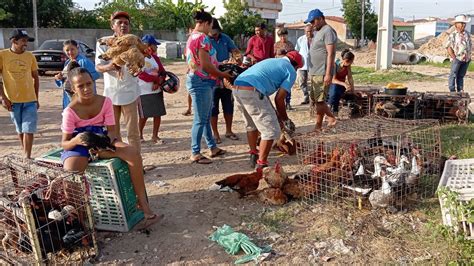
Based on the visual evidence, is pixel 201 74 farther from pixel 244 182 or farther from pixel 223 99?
pixel 244 182

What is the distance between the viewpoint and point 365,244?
3650 millimetres

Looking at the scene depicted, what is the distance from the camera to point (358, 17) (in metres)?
41.2

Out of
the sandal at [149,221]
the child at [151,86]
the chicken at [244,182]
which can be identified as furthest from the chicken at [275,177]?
the child at [151,86]

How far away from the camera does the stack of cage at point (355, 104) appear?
7.93m

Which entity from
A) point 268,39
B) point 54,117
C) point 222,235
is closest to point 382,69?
point 268,39

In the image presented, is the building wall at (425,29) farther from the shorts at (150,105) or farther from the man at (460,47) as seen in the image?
the shorts at (150,105)

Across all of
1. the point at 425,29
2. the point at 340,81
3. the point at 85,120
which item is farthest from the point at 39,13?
the point at 425,29

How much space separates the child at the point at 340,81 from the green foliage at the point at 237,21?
2522 centimetres

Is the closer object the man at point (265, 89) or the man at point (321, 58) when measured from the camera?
the man at point (265, 89)

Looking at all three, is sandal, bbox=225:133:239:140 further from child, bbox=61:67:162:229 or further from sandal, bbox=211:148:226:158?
child, bbox=61:67:162:229

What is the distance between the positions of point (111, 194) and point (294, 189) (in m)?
1.79

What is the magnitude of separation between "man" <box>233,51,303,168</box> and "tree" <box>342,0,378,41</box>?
38.1 m

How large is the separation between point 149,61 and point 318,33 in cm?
256

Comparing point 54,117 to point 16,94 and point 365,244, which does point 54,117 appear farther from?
point 365,244
